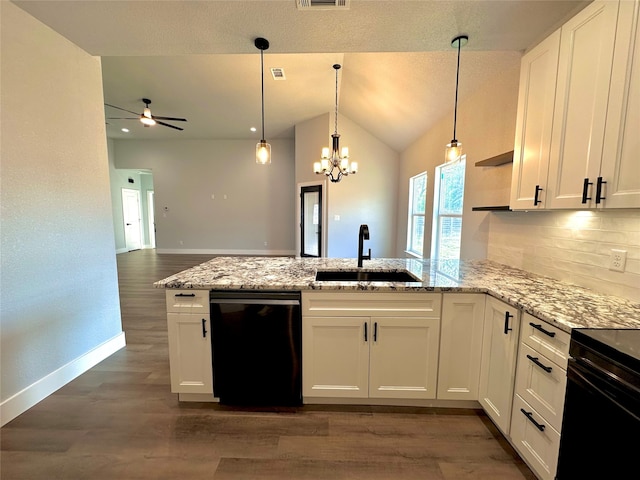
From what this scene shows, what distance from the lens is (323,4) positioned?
164cm

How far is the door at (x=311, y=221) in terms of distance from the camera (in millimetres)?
6199

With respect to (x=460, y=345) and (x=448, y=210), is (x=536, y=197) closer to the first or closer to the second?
(x=460, y=345)

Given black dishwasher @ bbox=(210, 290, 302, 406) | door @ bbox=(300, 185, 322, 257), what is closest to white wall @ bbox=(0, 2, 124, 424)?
black dishwasher @ bbox=(210, 290, 302, 406)

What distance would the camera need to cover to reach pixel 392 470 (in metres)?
1.44

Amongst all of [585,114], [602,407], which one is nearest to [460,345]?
[602,407]

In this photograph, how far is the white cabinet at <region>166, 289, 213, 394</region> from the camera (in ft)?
5.86

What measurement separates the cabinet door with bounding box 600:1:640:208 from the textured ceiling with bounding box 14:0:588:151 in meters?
0.64

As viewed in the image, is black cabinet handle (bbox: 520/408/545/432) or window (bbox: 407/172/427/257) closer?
black cabinet handle (bbox: 520/408/545/432)

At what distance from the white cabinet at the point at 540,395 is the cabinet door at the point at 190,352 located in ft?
6.04

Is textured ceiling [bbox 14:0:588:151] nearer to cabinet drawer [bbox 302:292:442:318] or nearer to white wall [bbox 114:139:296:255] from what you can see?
cabinet drawer [bbox 302:292:442:318]

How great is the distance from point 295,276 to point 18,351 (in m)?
1.90

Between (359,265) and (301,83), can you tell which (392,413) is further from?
(301,83)

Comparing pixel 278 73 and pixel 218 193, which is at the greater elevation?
pixel 278 73

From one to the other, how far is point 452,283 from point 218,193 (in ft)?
24.1
